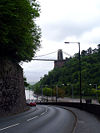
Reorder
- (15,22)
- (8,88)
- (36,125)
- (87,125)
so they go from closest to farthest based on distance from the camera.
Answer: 1. (87,125)
2. (36,125)
3. (15,22)
4. (8,88)

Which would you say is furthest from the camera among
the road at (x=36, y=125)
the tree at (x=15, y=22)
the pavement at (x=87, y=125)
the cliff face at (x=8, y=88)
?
the cliff face at (x=8, y=88)

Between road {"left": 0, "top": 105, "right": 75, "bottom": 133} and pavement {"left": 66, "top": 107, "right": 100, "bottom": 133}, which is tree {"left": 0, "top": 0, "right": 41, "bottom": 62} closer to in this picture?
road {"left": 0, "top": 105, "right": 75, "bottom": 133}

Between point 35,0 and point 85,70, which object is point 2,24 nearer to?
point 35,0

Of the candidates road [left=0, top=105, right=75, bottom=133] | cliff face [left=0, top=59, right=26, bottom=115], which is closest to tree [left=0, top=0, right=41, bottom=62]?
cliff face [left=0, top=59, right=26, bottom=115]

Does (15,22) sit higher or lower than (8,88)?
higher

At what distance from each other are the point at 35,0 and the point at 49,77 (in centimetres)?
16737

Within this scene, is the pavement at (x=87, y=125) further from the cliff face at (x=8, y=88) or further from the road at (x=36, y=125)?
the cliff face at (x=8, y=88)

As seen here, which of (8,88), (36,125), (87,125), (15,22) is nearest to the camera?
(87,125)

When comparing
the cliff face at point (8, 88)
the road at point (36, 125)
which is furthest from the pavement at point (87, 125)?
the cliff face at point (8, 88)

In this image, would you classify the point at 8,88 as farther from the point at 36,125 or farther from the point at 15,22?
the point at 36,125

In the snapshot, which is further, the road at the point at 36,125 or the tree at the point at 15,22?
the tree at the point at 15,22

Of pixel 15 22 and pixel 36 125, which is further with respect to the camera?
pixel 15 22

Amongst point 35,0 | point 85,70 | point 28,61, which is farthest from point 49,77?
point 35,0

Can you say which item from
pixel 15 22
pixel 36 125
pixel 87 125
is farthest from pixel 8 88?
pixel 87 125
